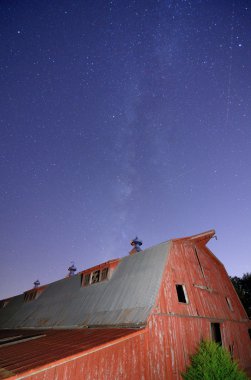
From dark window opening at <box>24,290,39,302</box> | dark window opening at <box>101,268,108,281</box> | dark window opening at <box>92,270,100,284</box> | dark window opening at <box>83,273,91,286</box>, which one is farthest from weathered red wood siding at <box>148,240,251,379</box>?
dark window opening at <box>24,290,39,302</box>

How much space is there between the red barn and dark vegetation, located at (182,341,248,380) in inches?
22.5

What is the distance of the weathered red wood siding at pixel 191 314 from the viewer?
10328 millimetres

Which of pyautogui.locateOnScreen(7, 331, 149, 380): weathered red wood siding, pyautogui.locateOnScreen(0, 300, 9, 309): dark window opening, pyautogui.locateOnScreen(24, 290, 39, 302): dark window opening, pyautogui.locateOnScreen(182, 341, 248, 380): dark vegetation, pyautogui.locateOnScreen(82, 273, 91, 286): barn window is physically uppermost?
pyautogui.locateOnScreen(82, 273, 91, 286): barn window

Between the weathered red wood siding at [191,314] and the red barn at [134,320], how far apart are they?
1.5 inches

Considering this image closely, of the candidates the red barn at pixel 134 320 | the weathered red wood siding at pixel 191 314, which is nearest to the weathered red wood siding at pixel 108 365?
the red barn at pixel 134 320

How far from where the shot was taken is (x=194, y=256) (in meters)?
16.5

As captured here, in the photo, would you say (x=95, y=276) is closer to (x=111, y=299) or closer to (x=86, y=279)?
(x=86, y=279)

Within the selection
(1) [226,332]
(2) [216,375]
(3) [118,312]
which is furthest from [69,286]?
(2) [216,375]

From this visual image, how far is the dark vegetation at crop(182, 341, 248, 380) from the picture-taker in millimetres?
9406

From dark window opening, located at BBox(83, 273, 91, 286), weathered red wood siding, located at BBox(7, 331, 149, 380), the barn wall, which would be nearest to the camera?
weathered red wood siding, located at BBox(7, 331, 149, 380)

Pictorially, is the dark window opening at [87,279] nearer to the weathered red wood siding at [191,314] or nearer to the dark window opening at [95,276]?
the dark window opening at [95,276]

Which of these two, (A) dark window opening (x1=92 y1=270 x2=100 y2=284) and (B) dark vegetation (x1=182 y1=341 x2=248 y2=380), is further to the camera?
(A) dark window opening (x1=92 y1=270 x2=100 y2=284)

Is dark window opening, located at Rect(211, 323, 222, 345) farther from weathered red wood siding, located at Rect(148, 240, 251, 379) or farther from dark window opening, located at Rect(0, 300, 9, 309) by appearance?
dark window opening, located at Rect(0, 300, 9, 309)

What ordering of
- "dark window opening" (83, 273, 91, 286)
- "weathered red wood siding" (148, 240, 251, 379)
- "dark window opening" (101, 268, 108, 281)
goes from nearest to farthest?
"weathered red wood siding" (148, 240, 251, 379)
"dark window opening" (101, 268, 108, 281)
"dark window opening" (83, 273, 91, 286)
